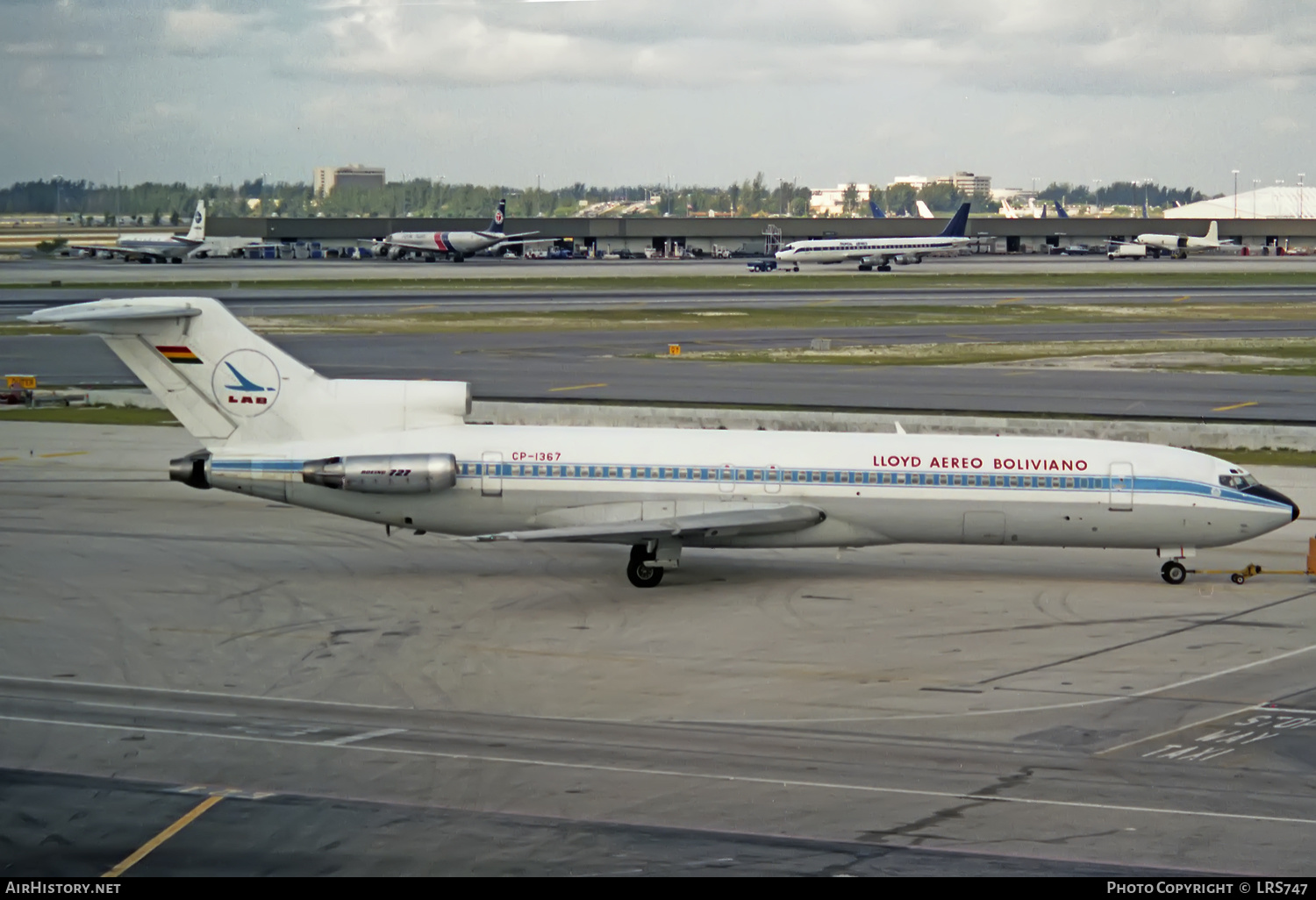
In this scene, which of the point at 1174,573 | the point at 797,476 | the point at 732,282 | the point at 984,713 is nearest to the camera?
the point at 984,713

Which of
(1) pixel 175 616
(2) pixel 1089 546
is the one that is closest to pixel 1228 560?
(2) pixel 1089 546

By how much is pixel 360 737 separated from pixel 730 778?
202 inches

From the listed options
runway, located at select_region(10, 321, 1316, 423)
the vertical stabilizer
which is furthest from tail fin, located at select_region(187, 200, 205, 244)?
the vertical stabilizer

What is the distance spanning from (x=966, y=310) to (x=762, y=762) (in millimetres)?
74903

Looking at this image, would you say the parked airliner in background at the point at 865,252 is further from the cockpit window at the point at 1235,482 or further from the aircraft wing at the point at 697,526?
the aircraft wing at the point at 697,526

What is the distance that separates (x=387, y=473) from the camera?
28.4 metres

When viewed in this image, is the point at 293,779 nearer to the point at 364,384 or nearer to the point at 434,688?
the point at 434,688

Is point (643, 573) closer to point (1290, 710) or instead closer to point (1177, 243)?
point (1290, 710)

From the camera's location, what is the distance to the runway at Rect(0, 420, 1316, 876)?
53.2ft

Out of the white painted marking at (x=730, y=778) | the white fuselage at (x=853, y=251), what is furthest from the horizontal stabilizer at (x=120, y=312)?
the white fuselage at (x=853, y=251)

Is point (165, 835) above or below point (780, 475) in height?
below

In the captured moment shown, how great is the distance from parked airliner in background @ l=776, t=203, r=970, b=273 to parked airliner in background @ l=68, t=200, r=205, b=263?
55472mm

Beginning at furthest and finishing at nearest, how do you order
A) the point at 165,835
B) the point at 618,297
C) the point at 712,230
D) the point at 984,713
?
1. the point at 712,230
2. the point at 618,297
3. the point at 984,713
4. the point at 165,835

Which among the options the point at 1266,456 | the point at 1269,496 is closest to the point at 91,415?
the point at 1266,456
